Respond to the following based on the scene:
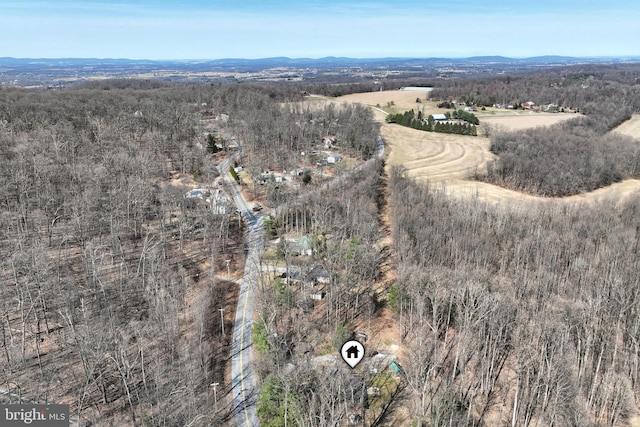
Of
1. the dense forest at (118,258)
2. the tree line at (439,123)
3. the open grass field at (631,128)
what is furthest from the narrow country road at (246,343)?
the open grass field at (631,128)

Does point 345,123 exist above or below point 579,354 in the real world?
above

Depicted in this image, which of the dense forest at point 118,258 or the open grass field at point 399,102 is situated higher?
the open grass field at point 399,102

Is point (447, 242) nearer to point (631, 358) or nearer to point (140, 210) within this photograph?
point (631, 358)

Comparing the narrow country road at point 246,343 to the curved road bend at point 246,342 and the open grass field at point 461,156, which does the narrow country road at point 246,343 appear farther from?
the open grass field at point 461,156

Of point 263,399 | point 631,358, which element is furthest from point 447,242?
point 263,399

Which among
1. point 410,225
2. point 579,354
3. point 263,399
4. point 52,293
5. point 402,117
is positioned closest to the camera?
point 263,399

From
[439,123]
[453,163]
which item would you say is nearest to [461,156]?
[453,163]

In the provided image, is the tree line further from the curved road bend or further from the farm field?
the curved road bend

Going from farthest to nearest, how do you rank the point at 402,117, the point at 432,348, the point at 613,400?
the point at 402,117, the point at 432,348, the point at 613,400
